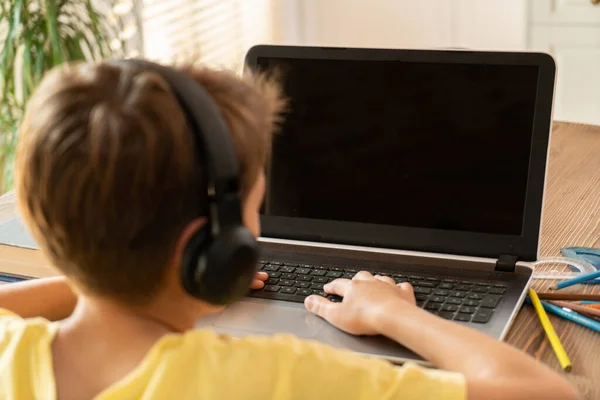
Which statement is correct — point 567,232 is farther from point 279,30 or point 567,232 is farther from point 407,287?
point 279,30

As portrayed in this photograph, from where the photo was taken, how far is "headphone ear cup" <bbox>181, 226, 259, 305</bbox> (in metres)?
0.64

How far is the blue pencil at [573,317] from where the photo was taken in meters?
1.02

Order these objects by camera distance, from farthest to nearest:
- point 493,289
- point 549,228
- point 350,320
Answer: point 549,228 → point 493,289 → point 350,320

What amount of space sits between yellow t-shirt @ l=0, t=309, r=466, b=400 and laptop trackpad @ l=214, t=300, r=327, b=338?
310 millimetres

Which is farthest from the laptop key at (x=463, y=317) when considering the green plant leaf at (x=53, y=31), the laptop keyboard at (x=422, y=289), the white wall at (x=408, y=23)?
the white wall at (x=408, y=23)

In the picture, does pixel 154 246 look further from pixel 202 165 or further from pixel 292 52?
pixel 292 52

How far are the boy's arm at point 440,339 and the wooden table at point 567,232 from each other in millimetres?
112

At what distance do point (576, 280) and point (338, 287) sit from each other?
0.32 meters

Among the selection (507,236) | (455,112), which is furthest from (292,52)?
(507,236)

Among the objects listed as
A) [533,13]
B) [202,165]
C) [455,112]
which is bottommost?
[533,13]

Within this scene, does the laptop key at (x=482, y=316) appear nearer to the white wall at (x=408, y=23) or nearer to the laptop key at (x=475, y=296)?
the laptop key at (x=475, y=296)

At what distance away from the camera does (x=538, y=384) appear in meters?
0.79

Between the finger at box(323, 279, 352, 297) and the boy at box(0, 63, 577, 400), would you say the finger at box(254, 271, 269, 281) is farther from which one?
the boy at box(0, 63, 577, 400)

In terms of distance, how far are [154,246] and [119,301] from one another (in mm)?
80
